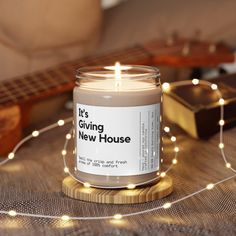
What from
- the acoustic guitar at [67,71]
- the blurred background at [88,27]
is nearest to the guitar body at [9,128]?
the acoustic guitar at [67,71]

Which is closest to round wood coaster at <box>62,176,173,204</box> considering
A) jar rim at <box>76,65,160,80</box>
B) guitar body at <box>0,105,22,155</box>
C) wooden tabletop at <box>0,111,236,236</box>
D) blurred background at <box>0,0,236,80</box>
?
wooden tabletop at <box>0,111,236,236</box>

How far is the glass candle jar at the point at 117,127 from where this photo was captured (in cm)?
63

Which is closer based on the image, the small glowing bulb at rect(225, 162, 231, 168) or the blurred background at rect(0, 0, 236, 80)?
the small glowing bulb at rect(225, 162, 231, 168)

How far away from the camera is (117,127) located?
25.0 inches

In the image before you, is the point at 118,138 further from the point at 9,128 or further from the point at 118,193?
the point at 9,128

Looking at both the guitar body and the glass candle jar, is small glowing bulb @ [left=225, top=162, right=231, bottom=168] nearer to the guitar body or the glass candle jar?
the glass candle jar

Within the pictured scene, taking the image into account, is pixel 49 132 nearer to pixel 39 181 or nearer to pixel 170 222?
pixel 39 181

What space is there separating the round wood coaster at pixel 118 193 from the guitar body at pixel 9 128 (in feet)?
0.82

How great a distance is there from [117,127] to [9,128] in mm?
321

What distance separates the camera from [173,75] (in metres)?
1.17

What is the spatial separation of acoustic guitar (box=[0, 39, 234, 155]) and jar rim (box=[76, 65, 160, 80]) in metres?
0.25

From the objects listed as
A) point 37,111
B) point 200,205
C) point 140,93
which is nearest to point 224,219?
point 200,205

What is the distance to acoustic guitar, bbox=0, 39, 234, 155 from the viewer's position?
0.93 meters

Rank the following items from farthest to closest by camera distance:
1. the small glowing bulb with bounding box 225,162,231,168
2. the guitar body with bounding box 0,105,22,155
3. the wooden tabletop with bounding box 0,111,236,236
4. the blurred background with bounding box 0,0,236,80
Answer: the blurred background with bounding box 0,0,236,80, the guitar body with bounding box 0,105,22,155, the small glowing bulb with bounding box 225,162,231,168, the wooden tabletop with bounding box 0,111,236,236
